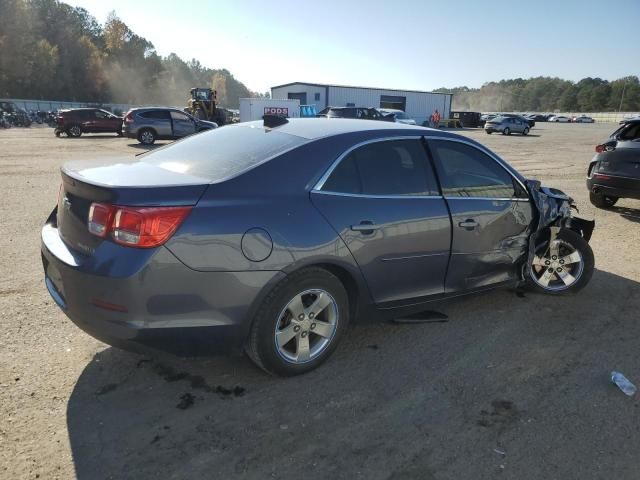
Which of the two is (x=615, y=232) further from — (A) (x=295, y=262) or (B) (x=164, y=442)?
(B) (x=164, y=442)

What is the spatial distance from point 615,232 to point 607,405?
5236mm

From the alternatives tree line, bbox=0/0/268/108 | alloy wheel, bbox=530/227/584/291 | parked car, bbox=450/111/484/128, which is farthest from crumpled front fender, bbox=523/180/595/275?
tree line, bbox=0/0/268/108

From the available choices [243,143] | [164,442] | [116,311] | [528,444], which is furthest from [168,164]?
[528,444]

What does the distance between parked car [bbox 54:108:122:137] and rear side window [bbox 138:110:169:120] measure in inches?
268

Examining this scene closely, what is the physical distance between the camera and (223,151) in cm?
331

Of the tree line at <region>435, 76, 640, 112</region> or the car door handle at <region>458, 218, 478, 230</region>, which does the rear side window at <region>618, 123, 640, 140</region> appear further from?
the tree line at <region>435, 76, 640, 112</region>

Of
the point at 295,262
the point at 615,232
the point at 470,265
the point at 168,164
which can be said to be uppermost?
the point at 168,164

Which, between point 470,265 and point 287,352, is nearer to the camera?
point 287,352

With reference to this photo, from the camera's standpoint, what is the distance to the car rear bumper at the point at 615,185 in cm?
743

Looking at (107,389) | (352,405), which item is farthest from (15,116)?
(352,405)

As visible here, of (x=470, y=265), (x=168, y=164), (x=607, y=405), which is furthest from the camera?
(x=470, y=265)

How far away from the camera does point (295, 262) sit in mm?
2828

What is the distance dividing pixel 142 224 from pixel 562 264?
3977mm

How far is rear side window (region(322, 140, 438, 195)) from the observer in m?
3.17
